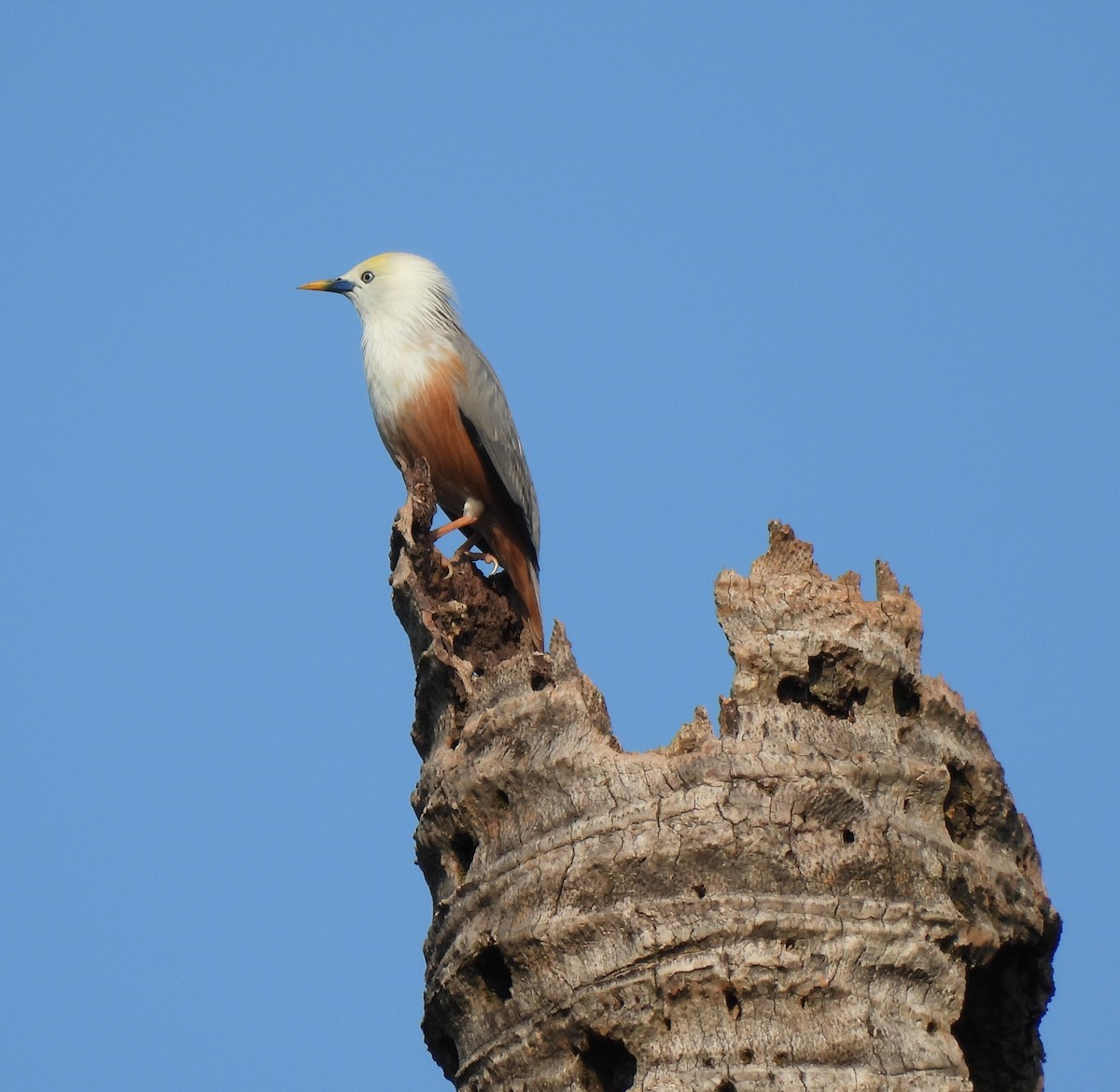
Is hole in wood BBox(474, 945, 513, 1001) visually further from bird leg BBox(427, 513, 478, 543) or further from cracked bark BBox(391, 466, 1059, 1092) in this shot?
bird leg BBox(427, 513, 478, 543)

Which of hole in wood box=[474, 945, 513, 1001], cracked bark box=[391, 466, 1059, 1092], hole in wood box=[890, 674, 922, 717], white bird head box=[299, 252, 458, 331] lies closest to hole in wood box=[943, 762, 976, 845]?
cracked bark box=[391, 466, 1059, 1092]

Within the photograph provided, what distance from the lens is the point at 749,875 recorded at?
5.98 metres

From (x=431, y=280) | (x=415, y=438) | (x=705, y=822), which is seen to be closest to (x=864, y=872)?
(x=705, y=822)

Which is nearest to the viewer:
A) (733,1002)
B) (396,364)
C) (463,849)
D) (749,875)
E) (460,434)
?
(733,1002)

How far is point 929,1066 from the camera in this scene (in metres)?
5.72

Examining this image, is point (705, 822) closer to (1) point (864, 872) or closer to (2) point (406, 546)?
(1) point (864, 872)

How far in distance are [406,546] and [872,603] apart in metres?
2.28

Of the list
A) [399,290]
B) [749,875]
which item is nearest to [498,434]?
[399,290]

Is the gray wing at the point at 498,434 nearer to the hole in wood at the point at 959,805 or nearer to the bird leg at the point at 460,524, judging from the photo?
the bird leg at the point at 460,524

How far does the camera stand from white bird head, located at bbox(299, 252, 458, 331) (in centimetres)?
1130

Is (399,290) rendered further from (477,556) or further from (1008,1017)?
(1008,1017)

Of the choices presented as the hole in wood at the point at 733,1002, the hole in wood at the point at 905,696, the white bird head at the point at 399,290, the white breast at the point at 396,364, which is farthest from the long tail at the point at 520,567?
the hole in wood at the point at 733,1002

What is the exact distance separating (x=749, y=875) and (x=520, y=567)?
4.30 m

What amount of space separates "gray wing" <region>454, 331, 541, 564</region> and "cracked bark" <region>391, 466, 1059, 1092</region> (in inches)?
125
